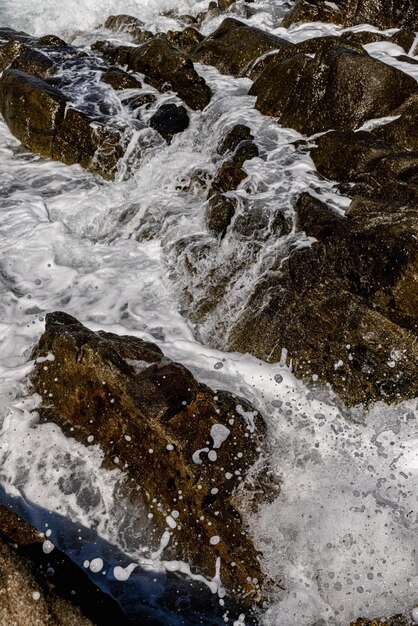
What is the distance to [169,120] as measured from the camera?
8734 millimetres

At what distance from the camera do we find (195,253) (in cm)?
609

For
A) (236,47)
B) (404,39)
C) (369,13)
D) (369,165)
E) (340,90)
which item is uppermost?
(369,13)

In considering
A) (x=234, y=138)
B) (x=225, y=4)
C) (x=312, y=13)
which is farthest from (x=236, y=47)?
(x=225, y=4)

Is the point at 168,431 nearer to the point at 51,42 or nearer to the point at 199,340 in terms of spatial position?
the point at 199,340

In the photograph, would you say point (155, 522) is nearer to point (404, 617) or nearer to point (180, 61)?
point (404, 617)

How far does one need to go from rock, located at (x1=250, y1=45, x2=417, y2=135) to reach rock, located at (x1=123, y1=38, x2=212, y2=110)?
5.68 feet

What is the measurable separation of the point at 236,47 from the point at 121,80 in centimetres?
242

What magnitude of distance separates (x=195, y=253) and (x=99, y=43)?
24.9 ft

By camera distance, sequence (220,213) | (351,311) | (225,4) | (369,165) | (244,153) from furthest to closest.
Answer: (225,4) < (244,153) < (369,165) < (220,213) < (351,311)

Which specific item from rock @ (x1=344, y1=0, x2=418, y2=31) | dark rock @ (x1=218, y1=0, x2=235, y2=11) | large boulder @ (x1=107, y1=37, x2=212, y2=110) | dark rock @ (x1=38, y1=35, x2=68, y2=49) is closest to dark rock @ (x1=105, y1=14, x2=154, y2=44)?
dark rock @ (x1=38, y1=35, x2=68, y2=49)

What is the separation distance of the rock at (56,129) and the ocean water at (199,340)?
209 millimetres

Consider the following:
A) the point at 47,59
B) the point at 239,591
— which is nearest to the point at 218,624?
the point at 239,591

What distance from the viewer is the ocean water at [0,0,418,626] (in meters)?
3.49

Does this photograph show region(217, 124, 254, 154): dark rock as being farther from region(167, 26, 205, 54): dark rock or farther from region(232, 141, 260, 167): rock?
region(167, 26, 205, 54): dark rock
